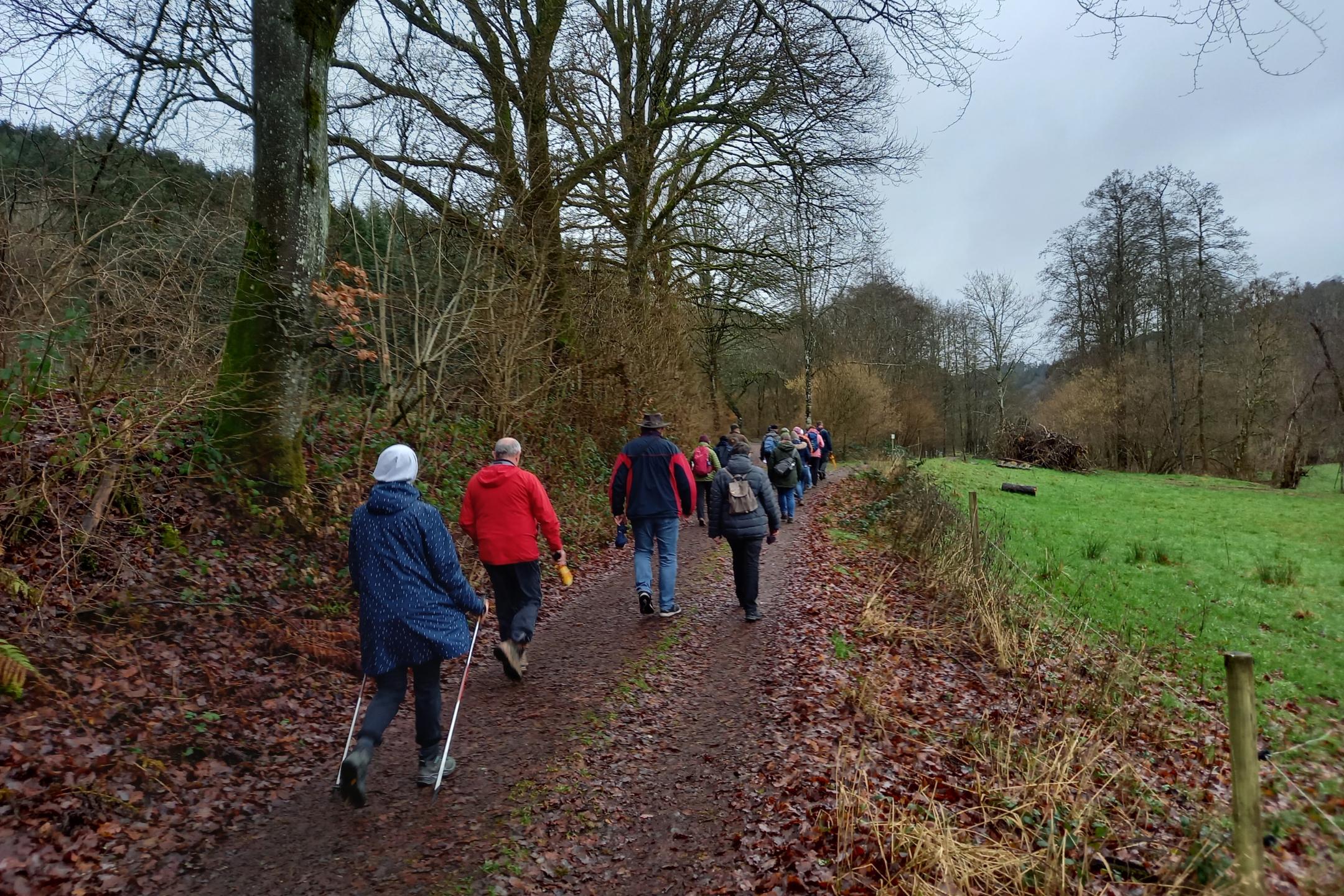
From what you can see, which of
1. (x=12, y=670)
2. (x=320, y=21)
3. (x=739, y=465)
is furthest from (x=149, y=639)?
(x=320, y=21)

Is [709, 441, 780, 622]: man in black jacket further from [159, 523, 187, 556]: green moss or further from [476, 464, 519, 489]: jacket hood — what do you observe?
[159, 523, 187, 556]: green moss

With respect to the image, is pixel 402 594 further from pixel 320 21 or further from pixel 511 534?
pixel 320 21

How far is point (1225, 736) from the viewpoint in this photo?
6309mm

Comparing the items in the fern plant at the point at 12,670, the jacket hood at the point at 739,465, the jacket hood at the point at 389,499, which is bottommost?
the fern plant at the point at 12,670

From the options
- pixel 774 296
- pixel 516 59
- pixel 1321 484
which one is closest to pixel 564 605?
pixel 516 59

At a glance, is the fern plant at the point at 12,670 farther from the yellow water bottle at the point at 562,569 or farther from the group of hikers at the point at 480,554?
the yellow water bottle at the point at 562,569

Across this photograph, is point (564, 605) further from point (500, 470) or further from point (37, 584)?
point (37, 584)

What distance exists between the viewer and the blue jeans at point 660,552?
24.3 feet

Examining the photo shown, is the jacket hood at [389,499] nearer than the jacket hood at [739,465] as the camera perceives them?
Yes

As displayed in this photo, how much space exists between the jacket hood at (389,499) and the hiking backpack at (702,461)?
969cm

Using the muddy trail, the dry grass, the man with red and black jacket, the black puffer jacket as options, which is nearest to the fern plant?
the muddy trail

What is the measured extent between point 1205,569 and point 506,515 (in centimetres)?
1330

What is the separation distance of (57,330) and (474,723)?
13.7ft

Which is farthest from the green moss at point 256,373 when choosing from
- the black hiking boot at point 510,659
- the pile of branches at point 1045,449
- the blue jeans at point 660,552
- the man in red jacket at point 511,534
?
the pile of branches at point 1045,449
